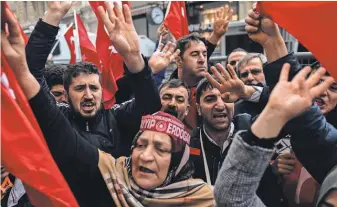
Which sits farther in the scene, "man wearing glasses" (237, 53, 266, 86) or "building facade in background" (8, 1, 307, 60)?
"building facade in background" (8, 1, 307, 60)

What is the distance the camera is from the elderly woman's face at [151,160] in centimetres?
220

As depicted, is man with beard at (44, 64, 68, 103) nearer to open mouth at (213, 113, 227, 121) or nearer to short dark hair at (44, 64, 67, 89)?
short dark hair at (44, 64, 67, 89)

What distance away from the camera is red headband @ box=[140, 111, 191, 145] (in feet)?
7.54

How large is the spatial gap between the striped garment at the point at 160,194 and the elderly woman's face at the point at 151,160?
0.04 m

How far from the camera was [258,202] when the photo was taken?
5.79ft

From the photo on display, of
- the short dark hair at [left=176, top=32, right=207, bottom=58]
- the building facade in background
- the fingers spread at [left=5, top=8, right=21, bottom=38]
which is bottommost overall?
the building facade in background

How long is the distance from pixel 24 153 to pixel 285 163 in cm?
135

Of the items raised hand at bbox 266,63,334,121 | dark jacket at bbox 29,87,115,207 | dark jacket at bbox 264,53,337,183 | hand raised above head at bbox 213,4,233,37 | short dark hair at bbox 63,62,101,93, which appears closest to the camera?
raised hand at bbox 266,63,334,121

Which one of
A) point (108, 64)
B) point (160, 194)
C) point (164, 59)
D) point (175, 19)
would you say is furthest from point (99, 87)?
point (175, 19)

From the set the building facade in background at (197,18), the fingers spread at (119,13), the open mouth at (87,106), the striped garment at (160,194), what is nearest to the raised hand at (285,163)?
the striped garment at (160,194)

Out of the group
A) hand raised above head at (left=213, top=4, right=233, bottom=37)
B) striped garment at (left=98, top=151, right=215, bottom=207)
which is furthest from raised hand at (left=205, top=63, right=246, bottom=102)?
hand raised above head at (left=213, top=4, right=233, bottom=37)

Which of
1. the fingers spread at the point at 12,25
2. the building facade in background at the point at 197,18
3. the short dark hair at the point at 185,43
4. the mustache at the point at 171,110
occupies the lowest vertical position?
the building facade in background at the point at 197,18

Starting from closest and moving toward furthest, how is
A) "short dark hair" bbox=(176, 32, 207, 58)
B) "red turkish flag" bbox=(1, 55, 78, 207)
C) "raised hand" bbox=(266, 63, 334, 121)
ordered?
"raised hand" bbox=(266, 63, 334, 121), "red turkish flag" bbox=(1, 55, 78, 207), "short dark hair" bbox=(176, 32, 207, 58)

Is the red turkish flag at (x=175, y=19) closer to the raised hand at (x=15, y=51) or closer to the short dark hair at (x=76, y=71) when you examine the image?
the short dark hair at (x=76, y=71)
